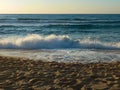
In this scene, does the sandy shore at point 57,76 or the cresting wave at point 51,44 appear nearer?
the sandy shore at point 57,76

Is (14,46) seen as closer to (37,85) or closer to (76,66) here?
(76,66)

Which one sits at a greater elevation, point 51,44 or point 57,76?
point 57,76

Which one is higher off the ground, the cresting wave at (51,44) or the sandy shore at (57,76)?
the sandy shore at (57,76)

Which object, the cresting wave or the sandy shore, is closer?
the sandy shore

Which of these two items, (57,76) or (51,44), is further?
(51,44)

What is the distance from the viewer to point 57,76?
21.2 feet

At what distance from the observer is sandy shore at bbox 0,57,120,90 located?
555 centimetres

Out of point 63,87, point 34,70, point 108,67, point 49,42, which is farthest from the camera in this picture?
point 49,42

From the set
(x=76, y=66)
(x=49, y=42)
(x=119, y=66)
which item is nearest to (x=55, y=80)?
(x=76, y=66)

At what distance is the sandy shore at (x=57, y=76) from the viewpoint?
555 centimetres

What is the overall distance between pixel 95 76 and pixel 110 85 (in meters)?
0.88

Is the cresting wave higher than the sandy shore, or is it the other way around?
the sandy shore

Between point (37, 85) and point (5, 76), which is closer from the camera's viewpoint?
point (37, 85)

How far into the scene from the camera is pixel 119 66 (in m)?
7.79
